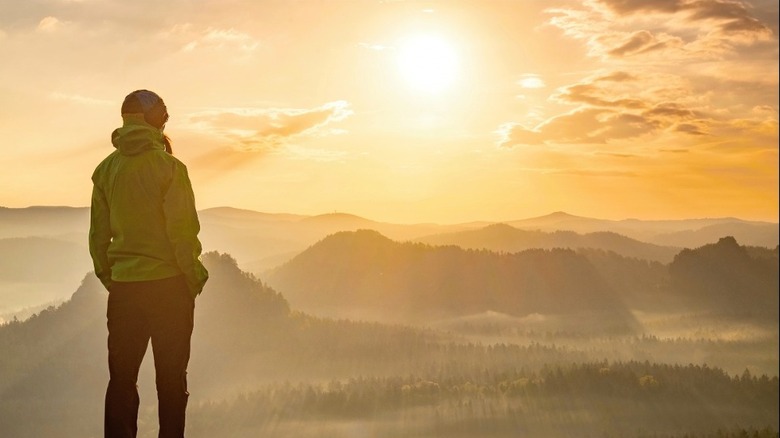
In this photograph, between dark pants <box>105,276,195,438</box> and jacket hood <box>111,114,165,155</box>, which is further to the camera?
jacket hood <box>111,114,165,155</box>

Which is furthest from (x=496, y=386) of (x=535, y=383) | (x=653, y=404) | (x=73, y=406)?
(x=73, y=406)

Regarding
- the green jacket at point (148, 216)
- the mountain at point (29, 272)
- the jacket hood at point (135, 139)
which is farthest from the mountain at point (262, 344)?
the jacket hood at point (135, 139)

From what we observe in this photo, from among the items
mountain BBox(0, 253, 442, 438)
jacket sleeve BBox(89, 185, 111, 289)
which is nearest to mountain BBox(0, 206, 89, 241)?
jacket sleeve BBox(89, 185, 111, 289)

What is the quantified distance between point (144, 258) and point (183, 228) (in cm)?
52

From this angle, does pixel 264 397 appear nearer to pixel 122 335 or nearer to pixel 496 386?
pixel 496 386

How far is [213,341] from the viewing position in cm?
16338

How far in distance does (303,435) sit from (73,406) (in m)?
59.2

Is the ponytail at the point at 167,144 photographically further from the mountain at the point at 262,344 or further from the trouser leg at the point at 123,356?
the mountain at the point at 262,344

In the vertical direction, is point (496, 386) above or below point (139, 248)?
below

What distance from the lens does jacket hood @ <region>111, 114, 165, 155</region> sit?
8133 mm

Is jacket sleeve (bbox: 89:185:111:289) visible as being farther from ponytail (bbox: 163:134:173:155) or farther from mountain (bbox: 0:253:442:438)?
mountain (bbox: 0:253:442:438)

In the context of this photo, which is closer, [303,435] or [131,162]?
[131,162]

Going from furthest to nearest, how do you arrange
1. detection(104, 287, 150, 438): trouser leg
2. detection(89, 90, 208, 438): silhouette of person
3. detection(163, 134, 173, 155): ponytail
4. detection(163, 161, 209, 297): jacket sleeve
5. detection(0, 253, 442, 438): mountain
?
detection(0, 253, 442, 438): mountain < detection(163, 134, 173, 155): ponytail < detection(104, 287, 150, 438): trouser leg < detection(89, 90, 208, 438): silhouette of person < detection(163, 161, 209, 297): jacket sleeve

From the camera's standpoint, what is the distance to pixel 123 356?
323 inches
